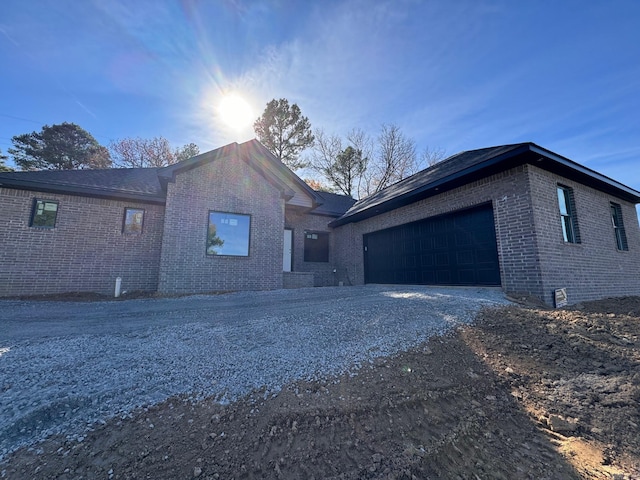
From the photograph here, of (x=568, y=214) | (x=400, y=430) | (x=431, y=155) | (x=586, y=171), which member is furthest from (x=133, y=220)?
(x=431, y=155)

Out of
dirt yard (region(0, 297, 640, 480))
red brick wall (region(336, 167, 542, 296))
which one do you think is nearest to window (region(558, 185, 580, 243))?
red brick wall (region(336, 167, 542, 296))

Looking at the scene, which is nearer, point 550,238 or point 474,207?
point 550,238

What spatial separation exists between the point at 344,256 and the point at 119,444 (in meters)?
11.4

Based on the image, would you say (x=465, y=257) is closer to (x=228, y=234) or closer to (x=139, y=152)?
(x=228, y=234)

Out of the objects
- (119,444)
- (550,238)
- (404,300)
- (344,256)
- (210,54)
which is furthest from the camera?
(344,256)

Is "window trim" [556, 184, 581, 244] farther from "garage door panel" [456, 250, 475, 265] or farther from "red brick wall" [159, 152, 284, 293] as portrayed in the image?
"red brick wall" [159, 152, 284, 293]

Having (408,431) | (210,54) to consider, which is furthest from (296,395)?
(210,54)

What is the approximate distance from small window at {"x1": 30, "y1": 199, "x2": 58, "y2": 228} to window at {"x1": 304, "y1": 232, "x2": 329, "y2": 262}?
889 centimetres

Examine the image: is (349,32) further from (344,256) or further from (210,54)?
(344,256)

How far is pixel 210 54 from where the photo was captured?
848cm

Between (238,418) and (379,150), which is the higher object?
(379,150)

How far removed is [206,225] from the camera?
905 cm

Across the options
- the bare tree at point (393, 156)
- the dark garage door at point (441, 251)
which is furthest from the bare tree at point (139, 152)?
the dark garage door at point (441, 251)

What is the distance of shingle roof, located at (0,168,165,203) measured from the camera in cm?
822
